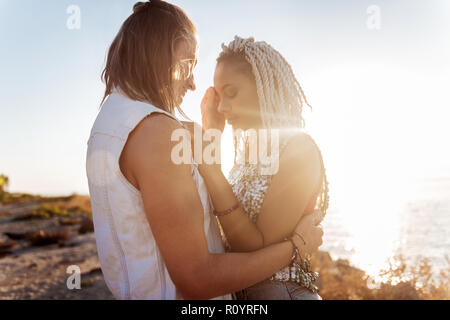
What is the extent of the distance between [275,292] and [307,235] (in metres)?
0.37

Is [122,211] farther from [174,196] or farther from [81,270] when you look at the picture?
[81,270]

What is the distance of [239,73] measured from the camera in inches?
98.3

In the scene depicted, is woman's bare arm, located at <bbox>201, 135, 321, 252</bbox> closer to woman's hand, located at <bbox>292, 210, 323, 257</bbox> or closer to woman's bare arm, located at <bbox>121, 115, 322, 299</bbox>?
woman's hand, located at <bbox>292, 210, 323, 257</bbox>

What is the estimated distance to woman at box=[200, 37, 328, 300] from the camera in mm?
1884

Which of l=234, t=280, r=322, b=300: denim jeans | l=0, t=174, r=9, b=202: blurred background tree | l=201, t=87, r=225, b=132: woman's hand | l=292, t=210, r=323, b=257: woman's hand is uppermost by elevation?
l=201, t=87, r=225, b=132: woman's hand

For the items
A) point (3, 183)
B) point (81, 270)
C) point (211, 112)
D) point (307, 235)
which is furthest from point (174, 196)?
point (3, 183)

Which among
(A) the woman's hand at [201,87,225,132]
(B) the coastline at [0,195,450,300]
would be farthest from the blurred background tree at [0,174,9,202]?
(A) the woman's hand at [201,87,225,132]

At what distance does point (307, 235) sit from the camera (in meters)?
1.96

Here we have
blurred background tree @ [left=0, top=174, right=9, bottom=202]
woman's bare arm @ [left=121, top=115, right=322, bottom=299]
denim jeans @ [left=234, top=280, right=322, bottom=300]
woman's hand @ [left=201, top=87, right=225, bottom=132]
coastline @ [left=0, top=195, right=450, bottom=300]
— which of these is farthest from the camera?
blurred background tree @ [left=0, top=174, right=9, bottom=202]

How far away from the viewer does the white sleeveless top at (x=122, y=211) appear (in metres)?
1.43

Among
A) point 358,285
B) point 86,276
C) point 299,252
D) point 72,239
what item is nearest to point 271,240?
point 299,252

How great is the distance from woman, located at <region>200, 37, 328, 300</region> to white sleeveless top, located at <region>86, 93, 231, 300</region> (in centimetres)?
46
